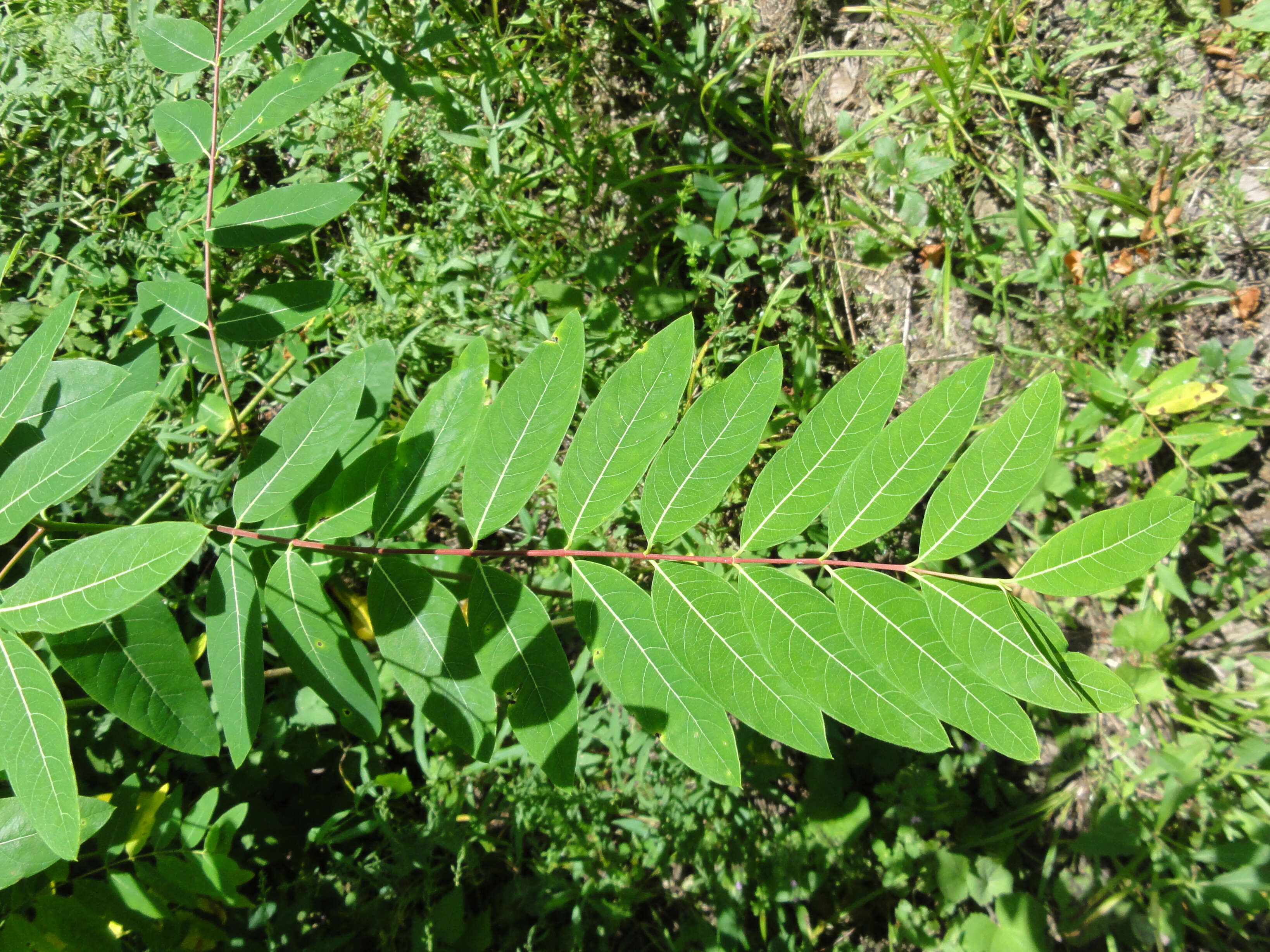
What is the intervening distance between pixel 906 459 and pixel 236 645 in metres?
1.25

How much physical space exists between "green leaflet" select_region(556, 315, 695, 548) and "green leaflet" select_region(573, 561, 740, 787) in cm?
14

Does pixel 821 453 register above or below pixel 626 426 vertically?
below

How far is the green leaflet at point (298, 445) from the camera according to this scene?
1415 mm

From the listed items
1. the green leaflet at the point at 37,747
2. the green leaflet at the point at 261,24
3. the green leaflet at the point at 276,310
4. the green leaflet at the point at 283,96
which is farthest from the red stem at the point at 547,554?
the green leaflet at the point at 261,24

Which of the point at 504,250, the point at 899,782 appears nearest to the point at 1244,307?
the point at 899,782

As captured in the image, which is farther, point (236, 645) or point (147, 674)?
point (236, 645)

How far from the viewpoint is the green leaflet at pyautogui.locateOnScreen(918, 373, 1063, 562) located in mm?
1244

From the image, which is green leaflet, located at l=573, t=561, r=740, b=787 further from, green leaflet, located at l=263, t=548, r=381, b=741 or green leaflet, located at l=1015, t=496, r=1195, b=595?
green leaflet, located at l=1015, t=496, r=1195, b=595

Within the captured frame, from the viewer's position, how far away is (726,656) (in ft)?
4.20

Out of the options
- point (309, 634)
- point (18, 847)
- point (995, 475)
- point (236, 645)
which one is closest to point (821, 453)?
point (995, 475)

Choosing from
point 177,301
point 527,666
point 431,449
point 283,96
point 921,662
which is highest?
point 283,96

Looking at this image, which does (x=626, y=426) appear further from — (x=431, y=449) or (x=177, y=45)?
(x=177, y=45)

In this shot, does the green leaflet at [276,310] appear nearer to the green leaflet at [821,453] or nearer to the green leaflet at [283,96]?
the green leaflet at [283,96]

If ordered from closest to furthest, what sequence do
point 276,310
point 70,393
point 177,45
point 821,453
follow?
point 821,453
point 70,393
point 177,45
point 276,310
